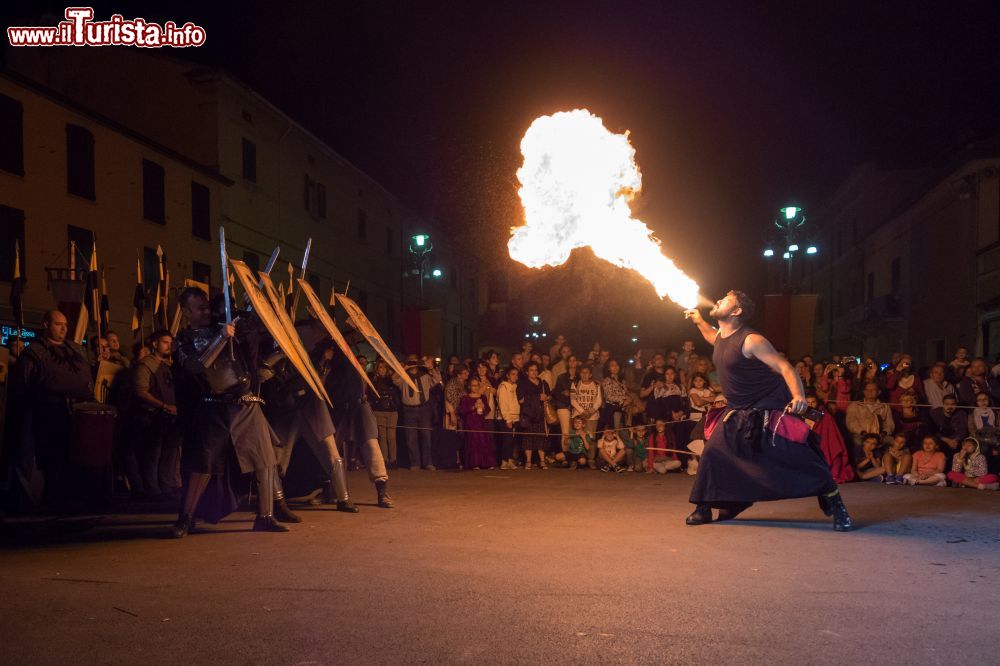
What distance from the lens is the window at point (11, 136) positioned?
19.2 metres

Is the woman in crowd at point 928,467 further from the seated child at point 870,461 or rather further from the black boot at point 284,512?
the black boot at point 284,512

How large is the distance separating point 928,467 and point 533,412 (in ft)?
19.0

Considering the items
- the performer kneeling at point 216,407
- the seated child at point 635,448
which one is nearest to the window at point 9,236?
the seated child at point 635,448

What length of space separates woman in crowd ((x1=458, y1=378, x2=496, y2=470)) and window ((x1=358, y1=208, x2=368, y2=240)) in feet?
79.7

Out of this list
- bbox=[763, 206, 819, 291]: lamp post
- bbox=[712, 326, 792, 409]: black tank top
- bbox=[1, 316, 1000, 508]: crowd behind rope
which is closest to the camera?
bbox=[712, 326, 792, 409]: black tank top

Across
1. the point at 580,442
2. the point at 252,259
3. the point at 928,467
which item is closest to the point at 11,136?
the point at 252,259

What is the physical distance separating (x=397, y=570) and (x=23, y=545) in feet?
10.4

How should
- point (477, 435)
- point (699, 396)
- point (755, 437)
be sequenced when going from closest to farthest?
point (755, 437), point (699, 396), point (477, 435)

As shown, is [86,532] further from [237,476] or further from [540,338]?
[540,338]

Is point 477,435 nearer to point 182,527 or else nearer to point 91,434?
point 91,434

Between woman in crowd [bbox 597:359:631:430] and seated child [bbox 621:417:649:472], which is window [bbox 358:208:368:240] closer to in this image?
woman in crowd [bbox 597:359:631:430]

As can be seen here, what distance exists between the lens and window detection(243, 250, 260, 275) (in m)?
27.7

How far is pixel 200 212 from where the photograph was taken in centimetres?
2581

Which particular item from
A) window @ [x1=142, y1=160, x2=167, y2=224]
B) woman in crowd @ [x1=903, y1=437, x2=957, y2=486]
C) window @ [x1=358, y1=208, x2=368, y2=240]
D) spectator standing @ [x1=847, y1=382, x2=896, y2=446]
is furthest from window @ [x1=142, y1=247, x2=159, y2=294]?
woman in crowd @ [x1=903, y1=437, x2=957, y2=486]
